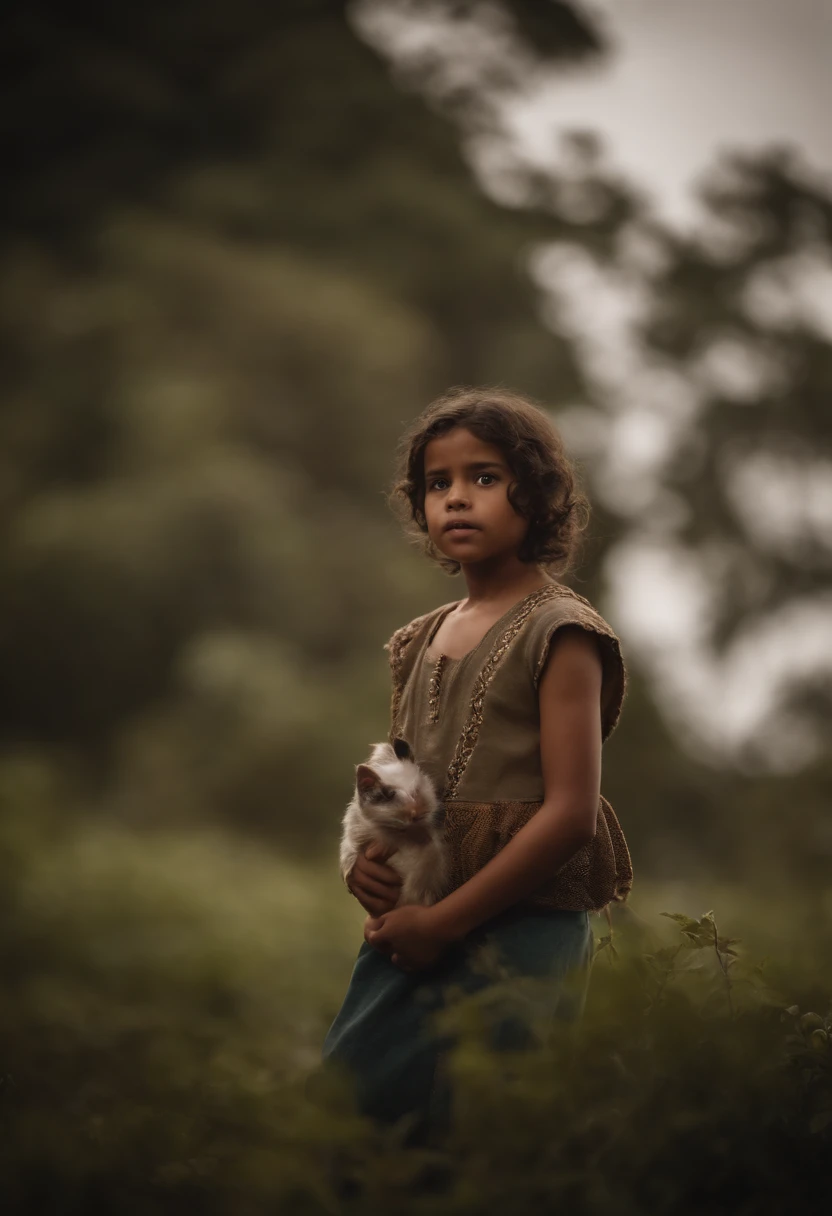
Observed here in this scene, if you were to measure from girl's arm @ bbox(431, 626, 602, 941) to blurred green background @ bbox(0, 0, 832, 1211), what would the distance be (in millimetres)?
5339

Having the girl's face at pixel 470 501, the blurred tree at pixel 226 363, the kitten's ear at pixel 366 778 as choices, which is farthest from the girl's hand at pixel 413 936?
the blurred tree at pixel 226 363

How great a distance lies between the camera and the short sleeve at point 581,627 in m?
2.22

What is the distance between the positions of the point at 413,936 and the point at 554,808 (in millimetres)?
353

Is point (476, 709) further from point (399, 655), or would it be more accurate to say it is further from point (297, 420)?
point (297, 420)

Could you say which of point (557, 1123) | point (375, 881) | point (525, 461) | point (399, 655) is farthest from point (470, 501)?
point (557, 1123)

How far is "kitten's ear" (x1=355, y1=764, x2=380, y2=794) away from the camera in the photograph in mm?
2270

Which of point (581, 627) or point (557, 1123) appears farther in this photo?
point (581, 627)

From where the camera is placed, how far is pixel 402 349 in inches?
413

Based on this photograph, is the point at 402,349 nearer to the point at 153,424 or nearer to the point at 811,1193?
the point at 153,424

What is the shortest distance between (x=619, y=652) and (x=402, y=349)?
8.57 metres

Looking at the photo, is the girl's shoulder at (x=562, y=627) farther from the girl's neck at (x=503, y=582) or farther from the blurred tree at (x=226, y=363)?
the blurred tree at (x=226, y=363)

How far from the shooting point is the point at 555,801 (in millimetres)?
2150

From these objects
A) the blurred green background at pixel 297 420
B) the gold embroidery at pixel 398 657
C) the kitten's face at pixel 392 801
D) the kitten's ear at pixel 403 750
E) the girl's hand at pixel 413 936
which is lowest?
the girl's hand at pixel 413 936

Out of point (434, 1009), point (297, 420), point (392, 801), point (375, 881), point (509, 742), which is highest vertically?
point (297, 420)
